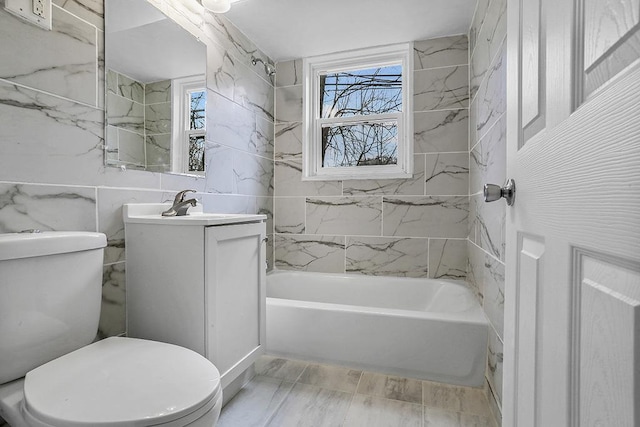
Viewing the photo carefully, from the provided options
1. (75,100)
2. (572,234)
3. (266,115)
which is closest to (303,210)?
(266,115)

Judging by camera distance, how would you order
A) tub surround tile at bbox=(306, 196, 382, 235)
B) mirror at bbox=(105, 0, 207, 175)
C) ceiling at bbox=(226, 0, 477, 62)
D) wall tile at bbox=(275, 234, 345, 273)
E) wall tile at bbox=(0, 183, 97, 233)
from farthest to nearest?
1. wall tile at bbox=(275, 234, 345, 273)
2. tub surround tile at bbox=(306, 196, 382, 235)
3. ceiling at bbox=(226, 0, 477, 62)
4. mirror at bbox=(105, 0, 207, 175)
5. wall tile at bbox=(0, 183, 97, 233)

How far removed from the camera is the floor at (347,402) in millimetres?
1480

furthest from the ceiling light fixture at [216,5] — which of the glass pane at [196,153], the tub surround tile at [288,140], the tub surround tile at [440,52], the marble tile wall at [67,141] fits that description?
the tub surround tile at [440,52]

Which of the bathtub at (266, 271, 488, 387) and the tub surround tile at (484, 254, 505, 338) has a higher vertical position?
the tub surround tile at (484, 254, 505, 338)

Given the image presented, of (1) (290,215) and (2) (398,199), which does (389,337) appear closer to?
(2) (398,199)

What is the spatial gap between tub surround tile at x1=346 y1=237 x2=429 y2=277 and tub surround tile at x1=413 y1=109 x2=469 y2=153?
2.46ft

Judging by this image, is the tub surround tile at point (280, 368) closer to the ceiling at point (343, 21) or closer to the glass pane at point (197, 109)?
the glass pane at point (197, 109)

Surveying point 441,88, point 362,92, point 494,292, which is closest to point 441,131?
point 441,88

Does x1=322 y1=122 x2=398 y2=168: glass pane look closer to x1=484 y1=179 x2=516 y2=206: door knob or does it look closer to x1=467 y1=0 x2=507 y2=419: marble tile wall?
x1=467 y1=0 x2=507 y2=419: marble tile wall

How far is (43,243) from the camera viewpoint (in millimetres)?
1013

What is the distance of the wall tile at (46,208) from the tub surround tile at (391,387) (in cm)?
155

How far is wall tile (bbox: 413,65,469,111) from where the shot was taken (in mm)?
2459

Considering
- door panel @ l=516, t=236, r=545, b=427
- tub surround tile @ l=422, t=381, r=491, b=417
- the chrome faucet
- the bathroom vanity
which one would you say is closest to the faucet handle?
the chrome faucet

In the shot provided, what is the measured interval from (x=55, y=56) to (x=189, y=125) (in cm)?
72
